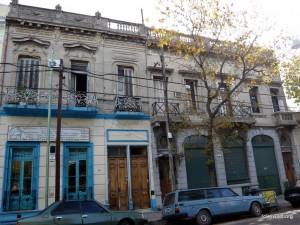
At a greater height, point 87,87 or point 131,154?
point 87,87

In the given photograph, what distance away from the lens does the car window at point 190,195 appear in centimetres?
1095

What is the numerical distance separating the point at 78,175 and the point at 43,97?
4.59 metres

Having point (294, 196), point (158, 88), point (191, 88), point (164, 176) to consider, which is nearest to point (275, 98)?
point (191, 88)

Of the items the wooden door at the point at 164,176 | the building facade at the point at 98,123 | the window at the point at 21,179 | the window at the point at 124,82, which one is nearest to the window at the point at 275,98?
the building facade at the point at 98,123

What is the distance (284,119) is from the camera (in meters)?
19.7

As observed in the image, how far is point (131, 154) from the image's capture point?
15.7 metres

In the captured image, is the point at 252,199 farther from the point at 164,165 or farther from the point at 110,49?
the point at 110,49

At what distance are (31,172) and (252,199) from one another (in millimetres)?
10846

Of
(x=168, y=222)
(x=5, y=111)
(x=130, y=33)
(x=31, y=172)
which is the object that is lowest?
(x=168, y=222)

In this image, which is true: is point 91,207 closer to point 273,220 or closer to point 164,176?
point 273,220

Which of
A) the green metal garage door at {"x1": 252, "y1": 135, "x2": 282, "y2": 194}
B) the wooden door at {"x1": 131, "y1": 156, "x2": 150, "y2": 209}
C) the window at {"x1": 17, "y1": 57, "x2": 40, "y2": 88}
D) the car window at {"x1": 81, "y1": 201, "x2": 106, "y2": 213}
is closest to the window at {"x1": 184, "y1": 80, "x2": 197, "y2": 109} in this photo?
the green metal garage door at {"x1": 252, "y1": 135, "x2": 282, "y2": 194}

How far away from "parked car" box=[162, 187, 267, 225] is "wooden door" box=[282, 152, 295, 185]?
893 centimetres

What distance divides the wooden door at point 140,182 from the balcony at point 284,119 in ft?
35.2


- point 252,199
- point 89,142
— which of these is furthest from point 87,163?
point 252,199
